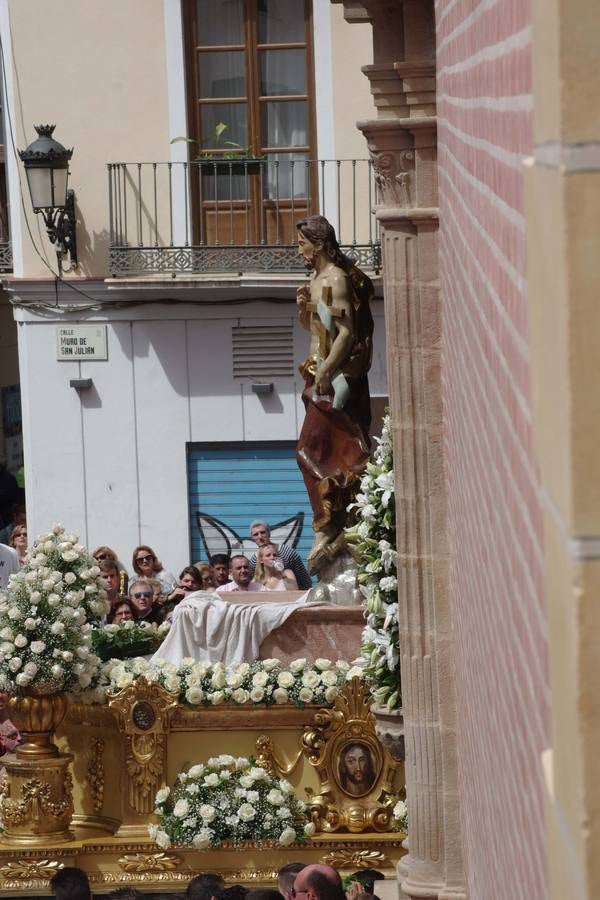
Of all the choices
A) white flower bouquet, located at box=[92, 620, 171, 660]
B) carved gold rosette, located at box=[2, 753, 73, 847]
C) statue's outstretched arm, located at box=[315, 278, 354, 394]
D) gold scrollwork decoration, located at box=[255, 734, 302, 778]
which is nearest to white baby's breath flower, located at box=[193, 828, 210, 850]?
gold scrollwork decoration, located at box=[255, 734, 302, 778]

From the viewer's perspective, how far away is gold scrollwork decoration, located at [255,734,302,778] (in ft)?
32.1

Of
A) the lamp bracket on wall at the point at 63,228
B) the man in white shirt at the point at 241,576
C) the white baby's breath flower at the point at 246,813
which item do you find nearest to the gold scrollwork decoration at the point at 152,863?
the white baby's breath flower at the point at 246,813

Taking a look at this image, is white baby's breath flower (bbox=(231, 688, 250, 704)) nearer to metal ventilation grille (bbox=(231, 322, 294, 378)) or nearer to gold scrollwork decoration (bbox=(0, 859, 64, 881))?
gold scrollwork decoration (bbox=(0, 859, 64, 881))

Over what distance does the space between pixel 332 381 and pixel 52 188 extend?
7.17m

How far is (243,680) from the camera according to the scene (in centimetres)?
984

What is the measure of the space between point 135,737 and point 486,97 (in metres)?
8.19

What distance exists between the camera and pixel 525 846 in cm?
175

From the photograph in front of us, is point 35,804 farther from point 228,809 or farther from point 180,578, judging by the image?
point 180,578

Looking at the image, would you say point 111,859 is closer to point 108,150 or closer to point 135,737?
point 135,737

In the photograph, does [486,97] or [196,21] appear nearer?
[486,97]

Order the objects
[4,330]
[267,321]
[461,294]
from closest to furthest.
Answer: [461,294] → [267,321] → [4,330]

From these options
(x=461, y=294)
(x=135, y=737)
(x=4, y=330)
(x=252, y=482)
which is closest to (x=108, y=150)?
(x=252, y=482)

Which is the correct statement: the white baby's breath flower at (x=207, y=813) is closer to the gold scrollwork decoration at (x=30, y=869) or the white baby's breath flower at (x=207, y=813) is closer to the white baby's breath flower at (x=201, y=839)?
the white baby's breath flower at (x=201, y=839)

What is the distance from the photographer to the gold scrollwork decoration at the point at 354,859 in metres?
9.51
